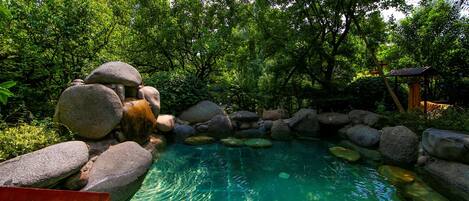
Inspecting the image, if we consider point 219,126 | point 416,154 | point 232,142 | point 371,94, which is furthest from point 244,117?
point 416,154

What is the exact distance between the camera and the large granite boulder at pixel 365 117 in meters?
8.36

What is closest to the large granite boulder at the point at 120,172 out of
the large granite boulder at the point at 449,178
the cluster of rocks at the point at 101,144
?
the cluster of rocks at the point at 101,144

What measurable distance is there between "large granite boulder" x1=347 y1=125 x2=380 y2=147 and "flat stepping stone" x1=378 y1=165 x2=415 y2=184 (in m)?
1.67

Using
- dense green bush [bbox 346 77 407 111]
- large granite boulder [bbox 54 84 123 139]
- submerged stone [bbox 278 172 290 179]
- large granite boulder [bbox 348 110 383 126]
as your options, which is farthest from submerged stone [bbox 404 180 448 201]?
large granite boulder [bbox 54 84 123 139]

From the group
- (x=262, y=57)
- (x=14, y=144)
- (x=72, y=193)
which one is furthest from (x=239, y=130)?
(x=72, y=193)

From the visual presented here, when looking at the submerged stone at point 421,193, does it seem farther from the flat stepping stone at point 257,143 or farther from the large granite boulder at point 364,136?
the flat stepping stone at point 257,143

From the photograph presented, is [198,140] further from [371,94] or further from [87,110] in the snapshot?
[371,94]

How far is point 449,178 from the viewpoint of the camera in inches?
194

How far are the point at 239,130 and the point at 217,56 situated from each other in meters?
4.48

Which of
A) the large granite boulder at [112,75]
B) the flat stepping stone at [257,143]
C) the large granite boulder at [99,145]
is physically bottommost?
the flat stepping stone at [257,143]

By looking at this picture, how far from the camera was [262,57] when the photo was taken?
1204 cm

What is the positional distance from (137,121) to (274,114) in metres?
5.75

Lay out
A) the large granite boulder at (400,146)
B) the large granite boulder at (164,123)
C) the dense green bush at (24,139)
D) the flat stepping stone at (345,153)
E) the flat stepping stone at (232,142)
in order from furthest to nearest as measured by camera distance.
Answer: the large granite boulder at (164,123), the flat stepping stone at (232,142), the flat stepping stone at (345,153), the large granite boulder at (400,146), the dense green bush at (24,139)

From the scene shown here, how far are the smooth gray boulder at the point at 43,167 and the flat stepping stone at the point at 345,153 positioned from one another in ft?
19.0
